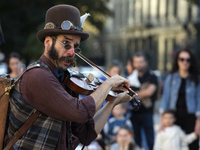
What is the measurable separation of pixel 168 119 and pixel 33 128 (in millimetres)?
3621

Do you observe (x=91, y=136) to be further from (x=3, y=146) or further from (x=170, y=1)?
(x=170, y=1)

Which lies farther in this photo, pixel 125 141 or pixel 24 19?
pixel 24 19

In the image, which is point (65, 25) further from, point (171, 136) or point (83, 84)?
point (171, 136)

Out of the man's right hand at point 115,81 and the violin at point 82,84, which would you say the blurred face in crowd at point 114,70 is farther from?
the man's right hand at point 115,81

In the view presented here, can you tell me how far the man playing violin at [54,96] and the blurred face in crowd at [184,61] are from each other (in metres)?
3.11

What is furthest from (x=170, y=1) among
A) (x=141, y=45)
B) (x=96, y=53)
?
(x=96, y=53)

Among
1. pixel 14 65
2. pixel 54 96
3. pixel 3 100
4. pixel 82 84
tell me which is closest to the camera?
pixel 54 96

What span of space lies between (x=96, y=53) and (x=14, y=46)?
27120 millimetres

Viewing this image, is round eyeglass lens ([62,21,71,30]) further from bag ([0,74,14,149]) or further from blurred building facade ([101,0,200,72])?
blurred building facade ([101,0,200,72])

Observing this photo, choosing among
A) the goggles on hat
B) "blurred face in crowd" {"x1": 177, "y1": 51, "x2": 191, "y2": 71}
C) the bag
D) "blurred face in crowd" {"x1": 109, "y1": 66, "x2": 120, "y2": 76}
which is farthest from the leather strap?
"blurred face in crowd" {"x1": 109, "y1": 66, "x2": 120, "y2": 76}

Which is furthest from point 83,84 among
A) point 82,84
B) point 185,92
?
point 185,92

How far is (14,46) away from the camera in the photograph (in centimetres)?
1489

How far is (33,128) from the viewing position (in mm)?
2285

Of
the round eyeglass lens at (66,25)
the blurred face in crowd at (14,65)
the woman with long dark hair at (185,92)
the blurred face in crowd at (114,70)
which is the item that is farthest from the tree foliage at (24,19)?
the round eyeglass lens at (66,25)
